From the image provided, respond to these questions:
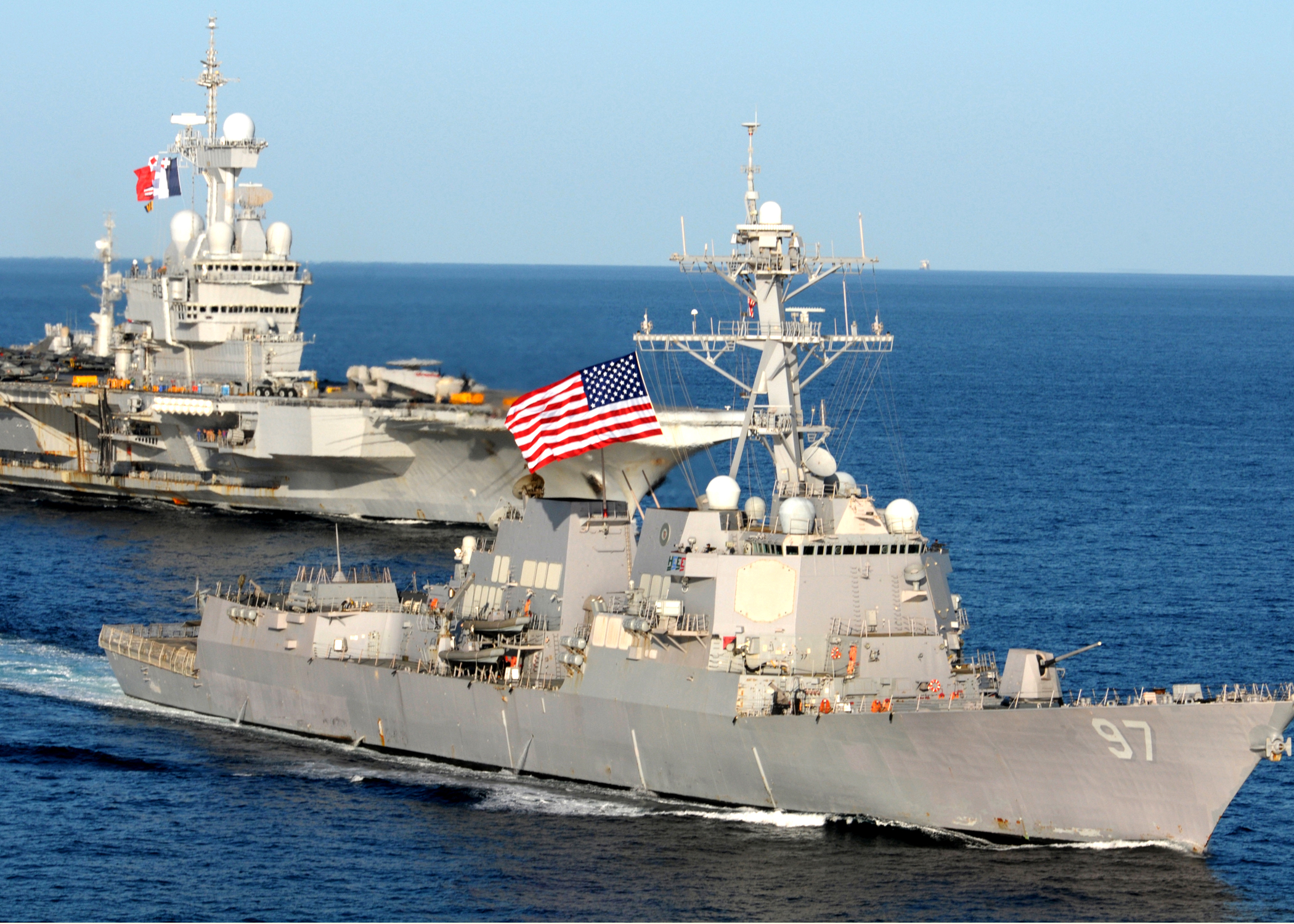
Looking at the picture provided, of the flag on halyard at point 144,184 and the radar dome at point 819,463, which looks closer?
the radar dome at point 819,463

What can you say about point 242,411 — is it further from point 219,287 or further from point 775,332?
point 775,332

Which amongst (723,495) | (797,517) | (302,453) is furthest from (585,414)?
(302,453)

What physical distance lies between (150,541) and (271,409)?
19.0 feet

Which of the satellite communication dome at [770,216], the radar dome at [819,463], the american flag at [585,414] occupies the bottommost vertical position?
the radar dome at [819,463]

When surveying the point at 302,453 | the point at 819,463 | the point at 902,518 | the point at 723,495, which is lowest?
the point at 902,518

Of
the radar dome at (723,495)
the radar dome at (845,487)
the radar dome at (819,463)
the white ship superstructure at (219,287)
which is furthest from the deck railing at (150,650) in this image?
the white ship superstructure at (219,287)

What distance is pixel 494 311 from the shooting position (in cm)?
5644

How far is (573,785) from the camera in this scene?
95.3 feet

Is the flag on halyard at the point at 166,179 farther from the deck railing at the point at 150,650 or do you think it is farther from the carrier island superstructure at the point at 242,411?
the deck railing at the point at 150,650

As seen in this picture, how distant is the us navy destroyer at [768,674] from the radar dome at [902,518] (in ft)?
0.19

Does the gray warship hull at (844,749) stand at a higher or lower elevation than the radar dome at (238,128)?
lower

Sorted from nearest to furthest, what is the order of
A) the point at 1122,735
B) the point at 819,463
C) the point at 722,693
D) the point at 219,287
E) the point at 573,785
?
the point at 1122,735 < the point at 722,693 < the point at 819,463 < the point at 573,785 < the point at 219,287

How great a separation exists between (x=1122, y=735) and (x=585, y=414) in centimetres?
975

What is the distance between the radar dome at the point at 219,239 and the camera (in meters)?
65.6
